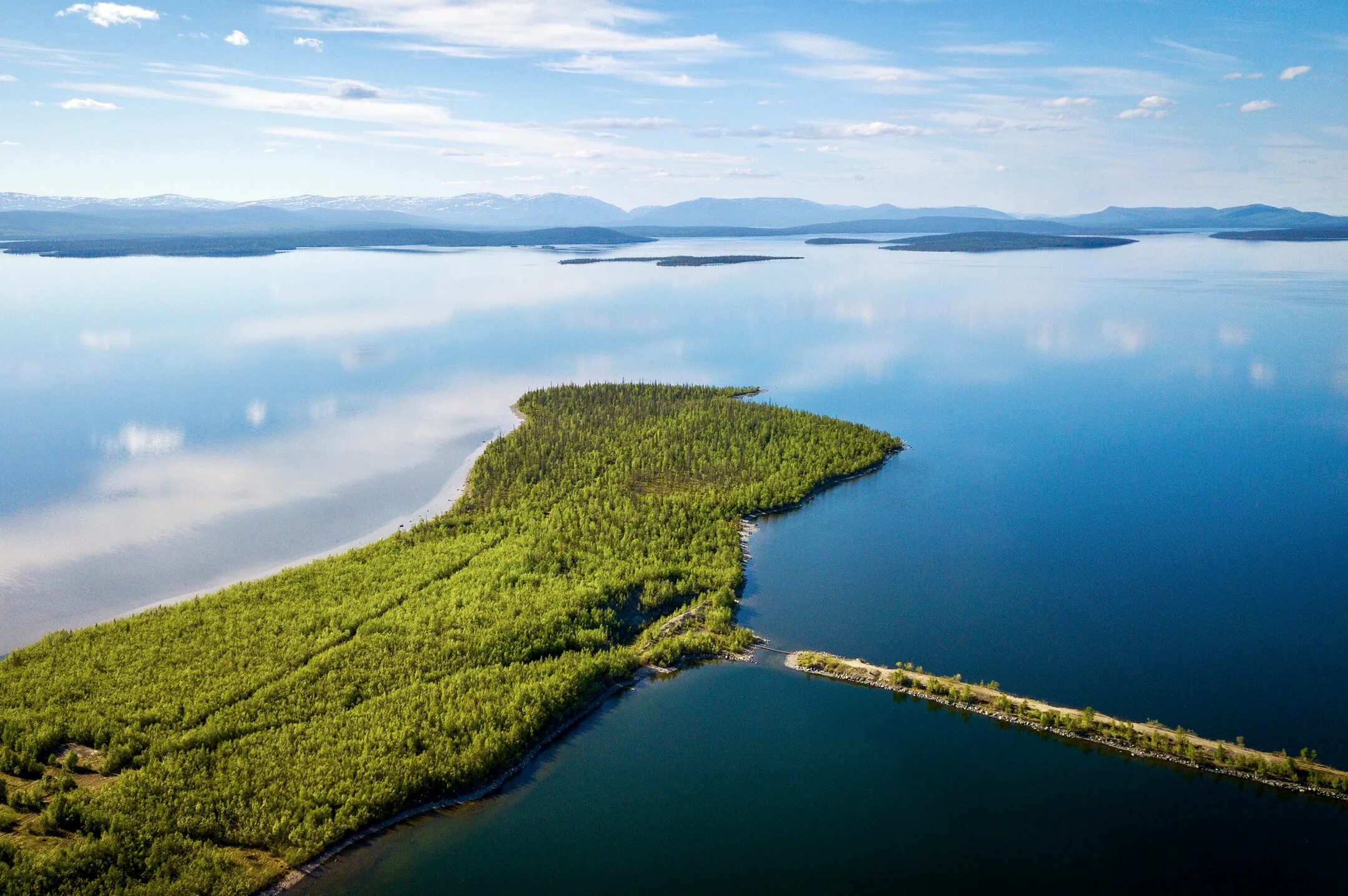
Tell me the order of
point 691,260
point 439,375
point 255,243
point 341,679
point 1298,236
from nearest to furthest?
point 341,679 → point 439,375 → point 691,260 → point 1298,236 → point 255,243

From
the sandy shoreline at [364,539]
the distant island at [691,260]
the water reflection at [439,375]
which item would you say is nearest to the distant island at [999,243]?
the distant island at [691,260]

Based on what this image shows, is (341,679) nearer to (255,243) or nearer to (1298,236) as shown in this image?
(255,243)

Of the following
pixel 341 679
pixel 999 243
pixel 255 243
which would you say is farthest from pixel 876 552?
pixel 255 243

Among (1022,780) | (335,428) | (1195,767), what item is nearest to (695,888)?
(1022,780)

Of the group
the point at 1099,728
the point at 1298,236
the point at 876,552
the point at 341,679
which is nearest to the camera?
the point at 1099,728

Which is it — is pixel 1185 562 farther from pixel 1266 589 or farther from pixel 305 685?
pixel 305 685

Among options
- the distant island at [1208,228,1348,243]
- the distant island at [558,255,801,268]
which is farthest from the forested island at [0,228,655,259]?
the distant island at [1208,228,1348,243]

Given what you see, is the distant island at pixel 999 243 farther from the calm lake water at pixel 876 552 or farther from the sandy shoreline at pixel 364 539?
the sandy shoreline at pixel 364 539
